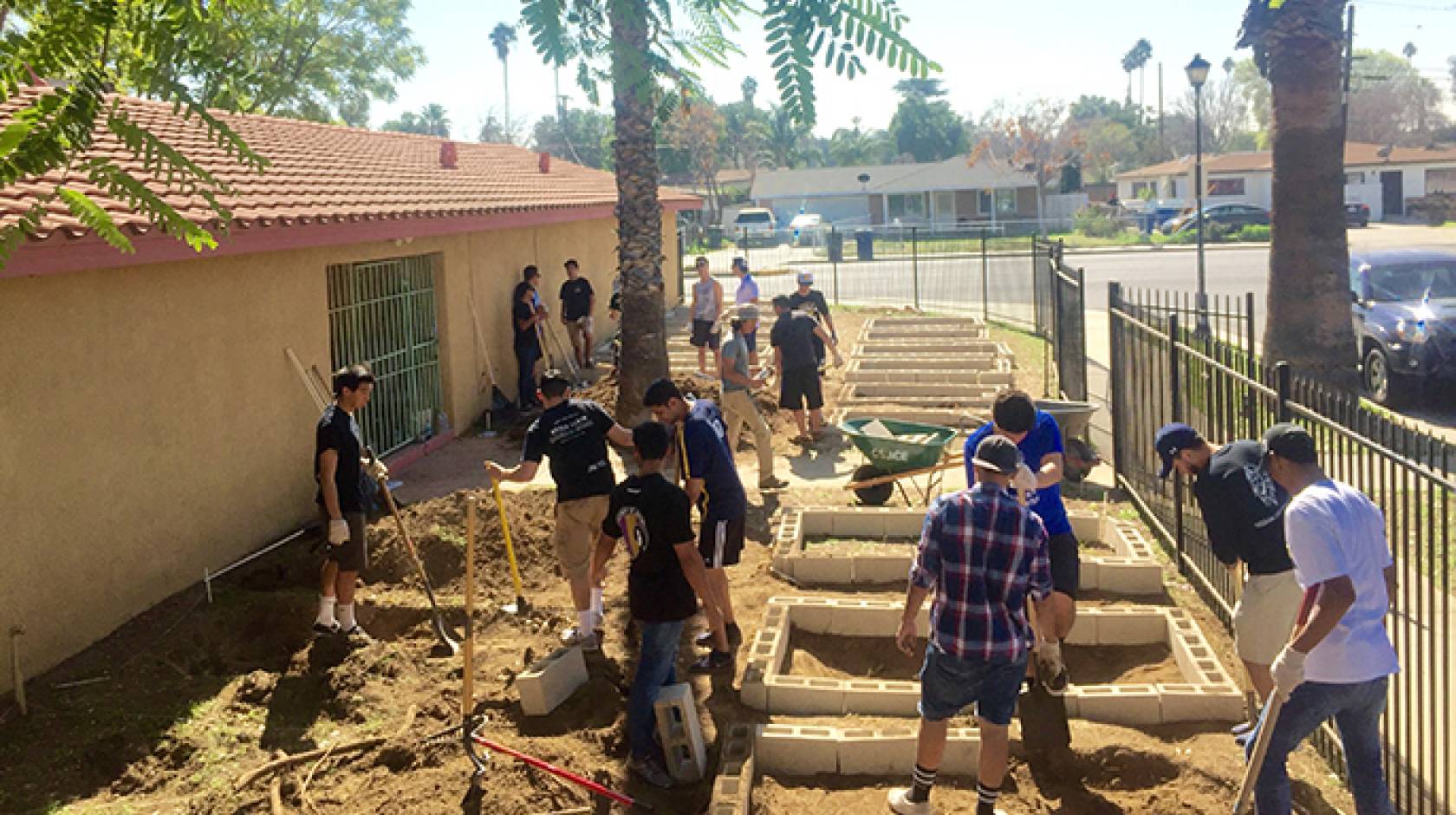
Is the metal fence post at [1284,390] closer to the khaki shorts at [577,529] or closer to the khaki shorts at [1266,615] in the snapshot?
the khaki shorts at [1266,615]

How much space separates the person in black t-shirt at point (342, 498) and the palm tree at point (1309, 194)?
451 inches

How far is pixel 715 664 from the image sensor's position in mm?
7164

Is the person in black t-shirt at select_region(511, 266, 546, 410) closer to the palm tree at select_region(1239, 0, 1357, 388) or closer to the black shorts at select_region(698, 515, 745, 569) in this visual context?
the black shorts at select_region(698, 515, 745, 569)

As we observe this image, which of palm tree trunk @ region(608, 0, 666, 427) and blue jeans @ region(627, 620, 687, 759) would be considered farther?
palm tree trunk @ region(608, 0, 666, 427)

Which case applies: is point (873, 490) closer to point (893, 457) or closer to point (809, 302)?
point (893, 457)

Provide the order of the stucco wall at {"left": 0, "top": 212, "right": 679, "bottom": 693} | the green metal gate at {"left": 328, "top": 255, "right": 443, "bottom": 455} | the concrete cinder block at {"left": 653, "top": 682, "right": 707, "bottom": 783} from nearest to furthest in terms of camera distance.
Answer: the concrete cinder block at {"left": 653, "top": 682, "right": 707, "bottom": 783}, the stucco wall at {"left": 0, "top": 212, "right": 679, "bottom": 693}, the green metal gate at {"left": 328, "top": 255, "right": 443, "bottom": 455}

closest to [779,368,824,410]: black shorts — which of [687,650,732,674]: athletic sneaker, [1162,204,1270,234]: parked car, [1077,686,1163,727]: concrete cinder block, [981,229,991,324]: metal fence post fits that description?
[687,650,732,674]: athletic sneaker

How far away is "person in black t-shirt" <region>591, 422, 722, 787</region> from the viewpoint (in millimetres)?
6051

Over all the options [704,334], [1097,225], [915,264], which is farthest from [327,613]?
[1097,225]

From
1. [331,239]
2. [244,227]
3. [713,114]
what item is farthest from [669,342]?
[713,114]

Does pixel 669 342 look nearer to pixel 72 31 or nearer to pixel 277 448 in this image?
pixel 277 448

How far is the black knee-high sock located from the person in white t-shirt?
141 cm

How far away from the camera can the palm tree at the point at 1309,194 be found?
14.2 meters

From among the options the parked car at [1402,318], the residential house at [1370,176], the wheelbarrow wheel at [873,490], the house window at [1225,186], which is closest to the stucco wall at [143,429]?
the wheelbarrow wheel at [873,490]
